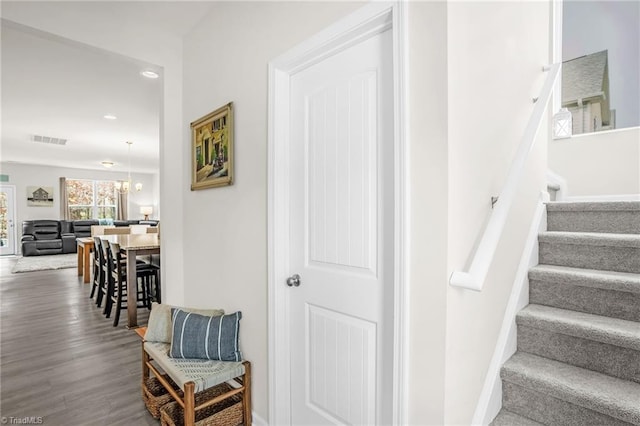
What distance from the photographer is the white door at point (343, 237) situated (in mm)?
1398

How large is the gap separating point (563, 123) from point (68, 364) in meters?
4.79

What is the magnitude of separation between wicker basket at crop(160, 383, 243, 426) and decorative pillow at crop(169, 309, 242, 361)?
274 mm

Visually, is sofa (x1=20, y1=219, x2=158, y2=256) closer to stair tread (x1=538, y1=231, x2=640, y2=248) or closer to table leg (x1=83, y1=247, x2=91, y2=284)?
table leg (x1=83, y1=247, x2=91, y2=284)

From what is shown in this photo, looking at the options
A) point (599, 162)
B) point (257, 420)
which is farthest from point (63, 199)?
point (599, 162)

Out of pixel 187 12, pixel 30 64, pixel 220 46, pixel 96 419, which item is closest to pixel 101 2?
pixel 187 12

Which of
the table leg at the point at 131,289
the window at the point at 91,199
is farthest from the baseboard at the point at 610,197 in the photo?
the window at the point at 91,199

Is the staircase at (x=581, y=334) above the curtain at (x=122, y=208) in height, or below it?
below

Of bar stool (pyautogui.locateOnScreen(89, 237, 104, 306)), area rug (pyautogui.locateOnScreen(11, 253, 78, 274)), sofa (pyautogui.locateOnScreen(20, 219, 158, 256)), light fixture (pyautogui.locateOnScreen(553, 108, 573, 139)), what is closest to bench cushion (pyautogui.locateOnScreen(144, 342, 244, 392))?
bar stool (pyautogui.locateOnScreen(89, 237, 104, 306))

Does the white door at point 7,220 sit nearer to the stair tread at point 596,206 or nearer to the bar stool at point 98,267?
the bar stool at point 98,267

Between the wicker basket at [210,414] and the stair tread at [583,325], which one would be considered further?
the wicker basket at [210,414]

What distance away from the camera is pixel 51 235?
9.30 m

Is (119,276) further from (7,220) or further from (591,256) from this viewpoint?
Result: (7,220)

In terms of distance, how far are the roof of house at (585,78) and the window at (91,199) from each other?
1236cm

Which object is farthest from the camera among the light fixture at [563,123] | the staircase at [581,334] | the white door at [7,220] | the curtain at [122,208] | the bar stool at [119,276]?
the curtain at [122,208]
